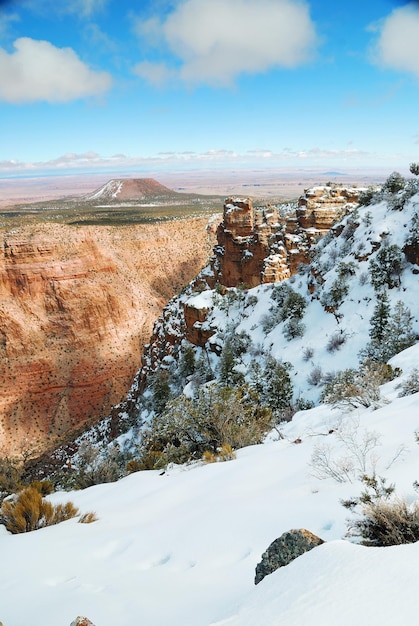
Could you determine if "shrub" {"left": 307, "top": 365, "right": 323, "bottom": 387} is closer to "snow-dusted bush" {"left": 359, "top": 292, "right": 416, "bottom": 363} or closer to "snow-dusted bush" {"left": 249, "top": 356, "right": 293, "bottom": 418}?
"snow-dusted bush" {"left": 249, "top": 356, "right": 293, "bottom": 418}

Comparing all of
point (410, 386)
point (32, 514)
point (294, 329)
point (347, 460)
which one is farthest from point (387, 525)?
point (294, 329)

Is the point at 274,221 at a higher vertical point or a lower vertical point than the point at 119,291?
higher

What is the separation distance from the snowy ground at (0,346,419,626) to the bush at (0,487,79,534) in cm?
27

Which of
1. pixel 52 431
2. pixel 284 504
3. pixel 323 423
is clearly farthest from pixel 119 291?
pixel 284 504

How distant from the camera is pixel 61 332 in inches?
1414

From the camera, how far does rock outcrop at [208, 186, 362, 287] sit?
22.0 metres

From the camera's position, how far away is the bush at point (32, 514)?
610 cm

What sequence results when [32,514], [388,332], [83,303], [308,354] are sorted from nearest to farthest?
[32,514], [388,332], [308,354], [83,303]

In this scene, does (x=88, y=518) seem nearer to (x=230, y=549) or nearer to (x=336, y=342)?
(x=230, y=549)

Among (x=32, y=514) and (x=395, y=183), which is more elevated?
(x=395, y=183)

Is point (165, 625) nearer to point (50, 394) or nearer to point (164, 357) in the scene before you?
point (164, 357)

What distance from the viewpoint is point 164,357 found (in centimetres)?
2291

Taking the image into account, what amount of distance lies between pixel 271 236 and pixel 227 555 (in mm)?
22557

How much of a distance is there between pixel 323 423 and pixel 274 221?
20.5 m
